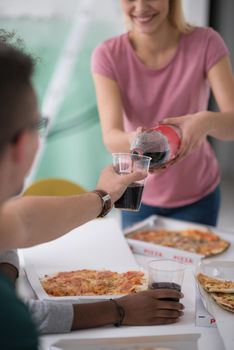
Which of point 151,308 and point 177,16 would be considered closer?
point 151,308

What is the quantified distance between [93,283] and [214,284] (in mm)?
370

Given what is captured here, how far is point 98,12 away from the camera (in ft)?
15.4

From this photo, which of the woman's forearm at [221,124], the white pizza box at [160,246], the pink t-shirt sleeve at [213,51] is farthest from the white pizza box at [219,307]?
the pink t-shirt sleeve at [213,51]

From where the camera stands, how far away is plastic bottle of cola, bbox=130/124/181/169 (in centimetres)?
203

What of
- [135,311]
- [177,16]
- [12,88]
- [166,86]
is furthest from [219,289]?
[177,16]

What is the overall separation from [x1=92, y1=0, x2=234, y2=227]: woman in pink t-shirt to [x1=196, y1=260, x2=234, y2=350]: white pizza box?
683 millimetres

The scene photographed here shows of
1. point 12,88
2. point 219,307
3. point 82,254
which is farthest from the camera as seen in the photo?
point 82,254

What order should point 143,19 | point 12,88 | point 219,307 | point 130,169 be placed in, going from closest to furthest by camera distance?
point 12,88
point 219,307
point 130,169
point 143,19

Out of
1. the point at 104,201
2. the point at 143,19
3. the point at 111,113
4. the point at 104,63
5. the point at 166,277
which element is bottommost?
the point at 166,277

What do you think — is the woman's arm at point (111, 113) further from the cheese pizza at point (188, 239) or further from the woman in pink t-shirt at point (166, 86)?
the cheese pizza at point (188, 239)

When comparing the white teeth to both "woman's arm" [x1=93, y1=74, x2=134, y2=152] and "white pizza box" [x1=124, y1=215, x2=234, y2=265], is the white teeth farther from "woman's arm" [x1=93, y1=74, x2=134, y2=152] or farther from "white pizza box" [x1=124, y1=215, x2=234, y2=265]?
"white pizza box" [x1=124, y1=215, x2=234, y2=265]

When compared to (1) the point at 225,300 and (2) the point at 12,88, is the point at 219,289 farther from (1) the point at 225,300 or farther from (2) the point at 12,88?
(2) the point at 12,88

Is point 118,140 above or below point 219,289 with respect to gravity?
above

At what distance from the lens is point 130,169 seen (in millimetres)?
1905
